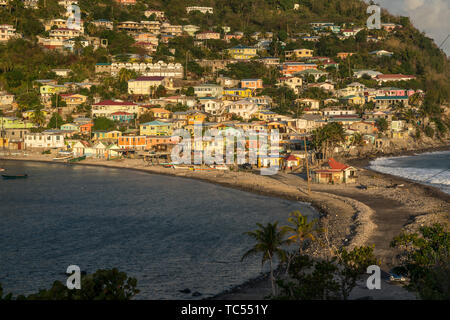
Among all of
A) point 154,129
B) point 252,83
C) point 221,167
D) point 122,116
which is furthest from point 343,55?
point 221,167

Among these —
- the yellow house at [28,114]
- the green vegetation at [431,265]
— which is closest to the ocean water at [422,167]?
the green vegetation at [431,265]

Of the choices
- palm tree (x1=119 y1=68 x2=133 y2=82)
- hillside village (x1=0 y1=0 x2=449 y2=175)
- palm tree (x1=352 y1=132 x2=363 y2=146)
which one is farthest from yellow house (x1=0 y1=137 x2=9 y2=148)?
palm tree (x1=352 y1=132 x2=363 y2=146)

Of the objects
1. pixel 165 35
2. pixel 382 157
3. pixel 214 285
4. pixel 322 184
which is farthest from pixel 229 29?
pixel 214 285

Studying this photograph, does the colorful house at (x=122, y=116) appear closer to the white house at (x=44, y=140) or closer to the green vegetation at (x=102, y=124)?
the green vegetation at (x=102, y=124)

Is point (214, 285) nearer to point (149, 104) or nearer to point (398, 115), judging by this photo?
point (149, 104)

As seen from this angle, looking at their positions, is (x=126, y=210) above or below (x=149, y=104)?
below

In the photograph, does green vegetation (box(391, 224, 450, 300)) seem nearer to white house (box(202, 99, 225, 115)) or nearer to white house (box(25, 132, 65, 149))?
white house (box(25, 132, 65, 149))
